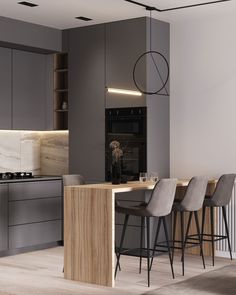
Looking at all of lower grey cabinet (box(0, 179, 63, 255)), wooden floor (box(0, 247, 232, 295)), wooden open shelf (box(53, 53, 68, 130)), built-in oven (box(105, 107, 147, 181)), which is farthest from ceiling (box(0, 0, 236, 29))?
wooden floor (box(0, 247, 232, 295))

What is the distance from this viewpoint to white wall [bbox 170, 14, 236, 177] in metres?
6.95

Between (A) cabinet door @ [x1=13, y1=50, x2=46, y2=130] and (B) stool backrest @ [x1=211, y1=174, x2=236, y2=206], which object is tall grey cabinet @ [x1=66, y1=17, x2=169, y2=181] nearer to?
(A) cabinet door @ [x1=13, y1=50, x2=46, y2=130]

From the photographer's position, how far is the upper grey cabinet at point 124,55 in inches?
279

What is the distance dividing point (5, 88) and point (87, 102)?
107 centimetres

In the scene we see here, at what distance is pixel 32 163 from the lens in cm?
827

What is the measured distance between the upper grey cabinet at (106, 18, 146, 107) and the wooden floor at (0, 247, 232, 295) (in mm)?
1966

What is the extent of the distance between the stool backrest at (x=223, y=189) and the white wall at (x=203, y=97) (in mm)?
446

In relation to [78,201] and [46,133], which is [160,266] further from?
[46,133]

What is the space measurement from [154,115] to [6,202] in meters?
2.07

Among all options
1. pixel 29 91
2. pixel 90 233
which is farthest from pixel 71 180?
pixel 29 91

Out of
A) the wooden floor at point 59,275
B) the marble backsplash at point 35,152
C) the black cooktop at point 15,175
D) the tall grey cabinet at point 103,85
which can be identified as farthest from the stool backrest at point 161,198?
the marble backsplash at point 35,152

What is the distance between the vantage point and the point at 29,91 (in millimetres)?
7863

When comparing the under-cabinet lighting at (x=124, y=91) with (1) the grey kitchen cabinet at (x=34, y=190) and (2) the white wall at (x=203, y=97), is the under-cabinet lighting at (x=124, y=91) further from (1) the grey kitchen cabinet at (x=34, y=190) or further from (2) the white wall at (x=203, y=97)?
(1) the grey kitchen cabinet at (x=34, y=190)

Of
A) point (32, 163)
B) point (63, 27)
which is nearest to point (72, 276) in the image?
Result: point (32, 163)
